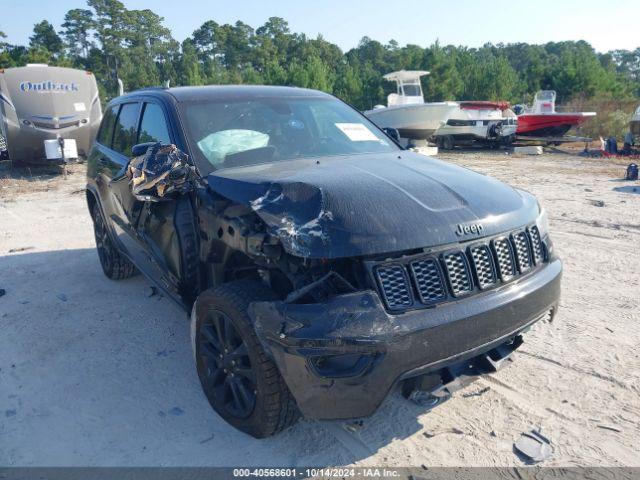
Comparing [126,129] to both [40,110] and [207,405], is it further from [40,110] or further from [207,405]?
[40,110]

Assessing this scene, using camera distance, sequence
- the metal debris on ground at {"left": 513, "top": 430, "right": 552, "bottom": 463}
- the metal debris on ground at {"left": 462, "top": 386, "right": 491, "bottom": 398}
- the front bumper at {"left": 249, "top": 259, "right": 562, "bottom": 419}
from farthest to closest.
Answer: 1. the metal debris on ground at {"left": 462, "top": 386, "right": 491, "bottom": 398}
2. the metal debris on ground at {"left": 513, "top": 430, "right": 552, "bottom": 463}
3. the front bumper at {"left": 249, "top": 259, "right": 562, "bottom": 419}

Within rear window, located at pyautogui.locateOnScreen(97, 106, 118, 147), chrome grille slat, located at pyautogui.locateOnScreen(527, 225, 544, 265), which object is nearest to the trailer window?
rear window, located at pyautogui.locateOnScreen(97, 106, 118, 147)

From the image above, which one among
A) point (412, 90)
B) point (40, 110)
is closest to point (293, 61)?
point (412, 90)

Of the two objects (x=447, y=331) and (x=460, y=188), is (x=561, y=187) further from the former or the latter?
(x=447, y=331)

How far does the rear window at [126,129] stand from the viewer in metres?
4.25

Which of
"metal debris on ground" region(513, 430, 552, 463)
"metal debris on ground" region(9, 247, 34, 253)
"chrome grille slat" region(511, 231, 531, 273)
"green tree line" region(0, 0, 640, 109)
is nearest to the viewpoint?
"metal debris on ground" region(513, 430, 552, 463)

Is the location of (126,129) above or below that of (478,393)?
above

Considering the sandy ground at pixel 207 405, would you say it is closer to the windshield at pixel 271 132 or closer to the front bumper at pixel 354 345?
the front bumper at pixel 354 345

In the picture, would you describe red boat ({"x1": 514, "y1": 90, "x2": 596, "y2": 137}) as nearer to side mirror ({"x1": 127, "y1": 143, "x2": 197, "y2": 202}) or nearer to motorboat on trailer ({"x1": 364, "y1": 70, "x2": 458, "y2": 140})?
motorboat on trailer ({"x1": 364, "y1": 70, "x2": 458, "y2": 140})

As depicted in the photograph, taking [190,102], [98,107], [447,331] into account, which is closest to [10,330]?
[190,102]

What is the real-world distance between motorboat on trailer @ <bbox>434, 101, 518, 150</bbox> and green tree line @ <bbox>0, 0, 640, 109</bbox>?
13479 mm

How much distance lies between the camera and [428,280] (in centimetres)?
235

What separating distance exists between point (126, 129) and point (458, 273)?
334cm

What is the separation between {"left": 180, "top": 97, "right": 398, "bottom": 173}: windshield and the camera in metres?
3.37
